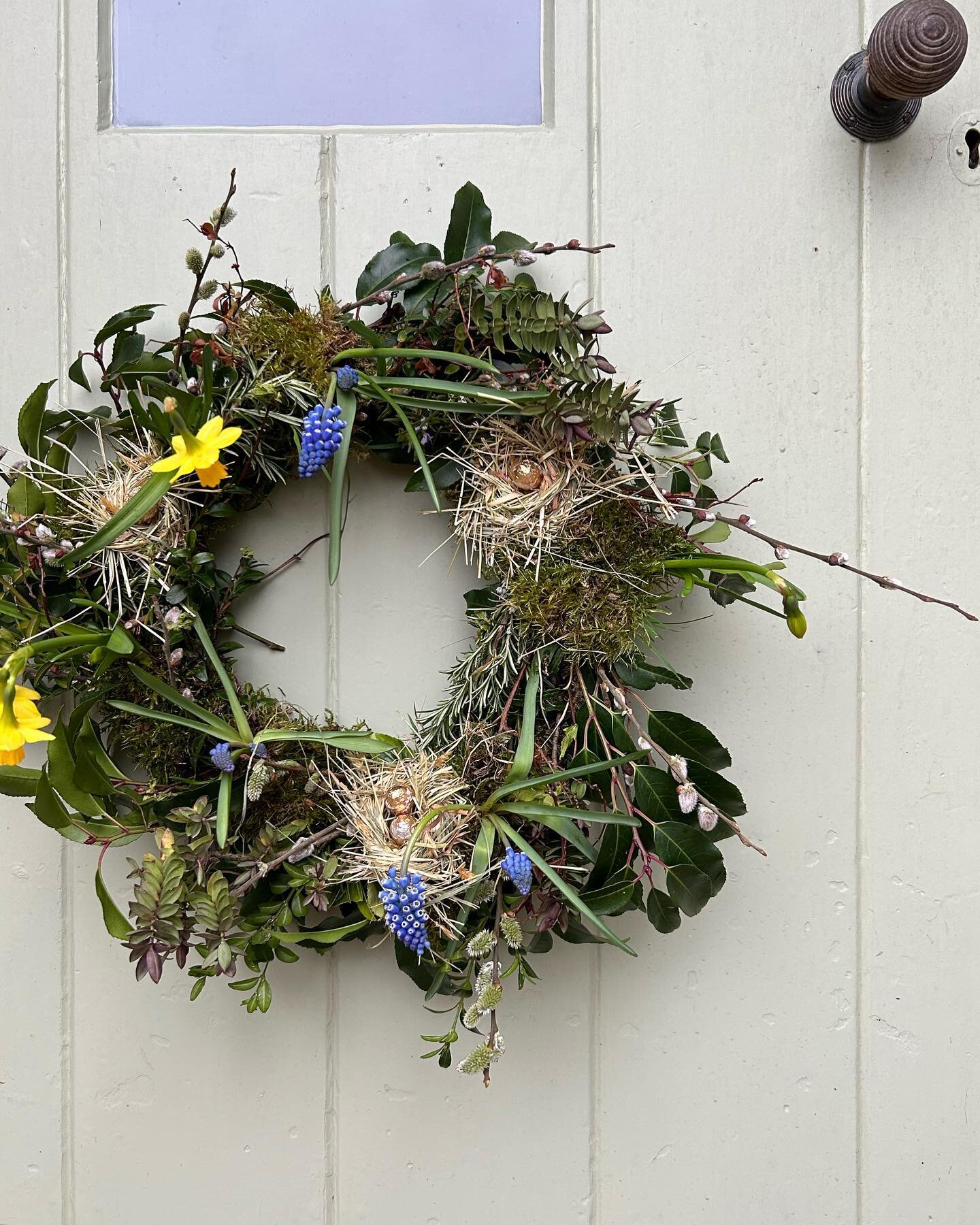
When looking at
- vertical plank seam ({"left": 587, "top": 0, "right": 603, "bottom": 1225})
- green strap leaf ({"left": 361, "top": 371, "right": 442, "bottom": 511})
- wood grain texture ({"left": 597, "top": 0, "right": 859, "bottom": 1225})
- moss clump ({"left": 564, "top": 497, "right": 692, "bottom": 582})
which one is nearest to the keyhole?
wood grain texture ({"left": 597, "top": 0, "right": 859, "bottom": 1225})

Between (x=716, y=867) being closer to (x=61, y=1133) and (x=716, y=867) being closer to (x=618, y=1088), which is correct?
(x=618, y=1088)

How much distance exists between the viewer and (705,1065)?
2.76 ft

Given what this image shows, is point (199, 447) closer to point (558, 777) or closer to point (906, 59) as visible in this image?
point (558, 777)

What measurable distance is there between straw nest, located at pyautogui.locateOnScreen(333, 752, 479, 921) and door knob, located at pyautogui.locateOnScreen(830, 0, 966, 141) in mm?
733

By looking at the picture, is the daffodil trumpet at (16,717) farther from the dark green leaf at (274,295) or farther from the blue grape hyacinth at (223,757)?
the dark green leaf at (274,295)

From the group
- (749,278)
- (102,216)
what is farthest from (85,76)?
(749,278)

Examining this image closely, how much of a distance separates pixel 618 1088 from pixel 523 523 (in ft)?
1.97

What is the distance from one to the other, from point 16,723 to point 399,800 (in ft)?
1.02

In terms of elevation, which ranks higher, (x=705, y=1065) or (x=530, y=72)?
(x=530, y=72)

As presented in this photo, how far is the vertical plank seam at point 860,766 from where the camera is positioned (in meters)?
0.84

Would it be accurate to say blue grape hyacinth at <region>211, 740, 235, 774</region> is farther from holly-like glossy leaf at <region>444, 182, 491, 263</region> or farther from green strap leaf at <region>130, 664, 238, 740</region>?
holly-like glossy leaf at <region>444, 182, 491, 263</region>

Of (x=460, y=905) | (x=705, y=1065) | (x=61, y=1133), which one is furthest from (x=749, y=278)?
(x=61, y=1133)

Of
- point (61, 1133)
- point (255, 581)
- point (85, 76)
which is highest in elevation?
Answer: point (85, 76)

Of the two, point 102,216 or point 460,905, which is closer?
point 460,905
